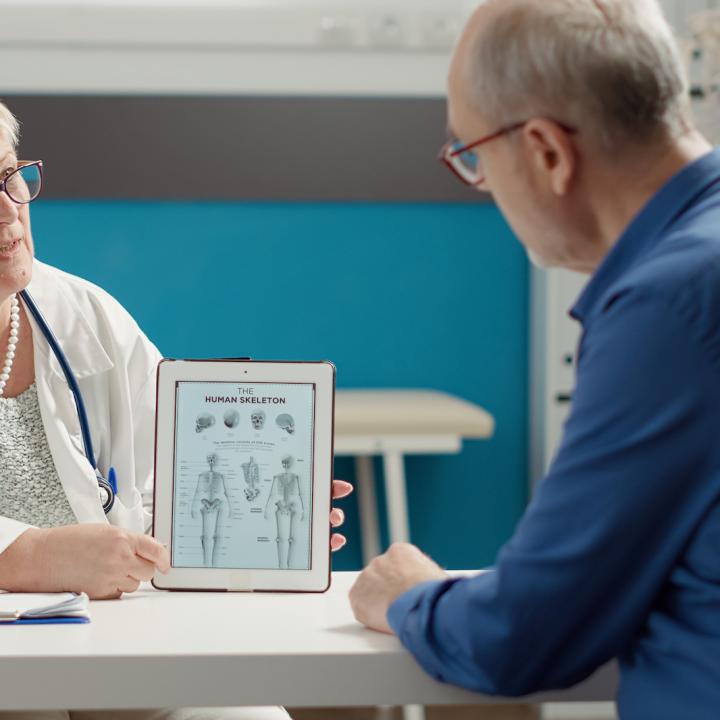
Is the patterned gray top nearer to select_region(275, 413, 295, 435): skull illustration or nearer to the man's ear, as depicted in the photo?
select_region(275, 413, 295, 435): skull illustration

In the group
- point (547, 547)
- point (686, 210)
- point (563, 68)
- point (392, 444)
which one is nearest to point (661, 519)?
point (547, 547)

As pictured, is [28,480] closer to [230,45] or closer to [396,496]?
[396,496]

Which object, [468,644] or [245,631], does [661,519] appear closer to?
[468,644]

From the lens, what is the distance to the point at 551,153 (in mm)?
968

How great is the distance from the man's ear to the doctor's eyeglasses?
28.9 inches

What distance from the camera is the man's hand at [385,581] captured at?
3.44 ft

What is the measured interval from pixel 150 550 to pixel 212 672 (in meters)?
0.24

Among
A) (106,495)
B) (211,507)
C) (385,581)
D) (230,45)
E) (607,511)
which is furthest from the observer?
(230,45)

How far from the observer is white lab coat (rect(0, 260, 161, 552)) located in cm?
142

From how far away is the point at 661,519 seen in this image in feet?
2.80

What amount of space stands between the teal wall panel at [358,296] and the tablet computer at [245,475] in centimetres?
226

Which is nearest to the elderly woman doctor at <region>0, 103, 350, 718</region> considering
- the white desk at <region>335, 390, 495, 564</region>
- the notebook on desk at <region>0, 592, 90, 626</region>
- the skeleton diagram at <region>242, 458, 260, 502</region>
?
the skeleton diagram at <region>242, 458, 260, 502</region>

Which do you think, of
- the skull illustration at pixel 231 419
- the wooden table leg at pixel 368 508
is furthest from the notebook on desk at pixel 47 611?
the wooden table leg at pixel 368 508

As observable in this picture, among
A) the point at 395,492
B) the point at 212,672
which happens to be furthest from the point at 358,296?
the point at 212,672
